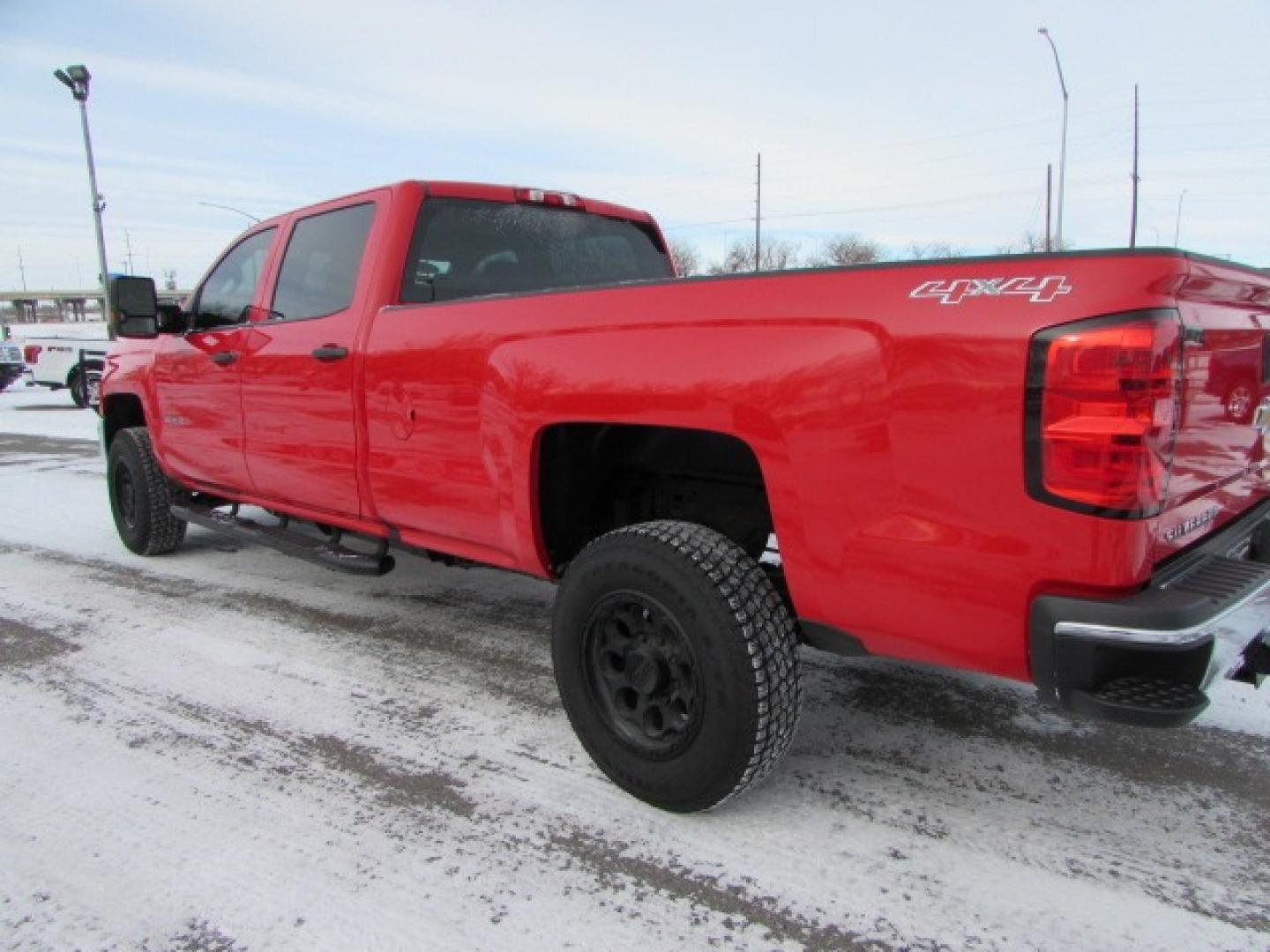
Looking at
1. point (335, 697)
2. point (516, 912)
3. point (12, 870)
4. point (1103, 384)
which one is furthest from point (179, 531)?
point (1103, 384)

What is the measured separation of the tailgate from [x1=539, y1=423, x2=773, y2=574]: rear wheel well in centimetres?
117

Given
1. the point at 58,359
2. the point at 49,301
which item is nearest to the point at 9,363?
the point at 58,359

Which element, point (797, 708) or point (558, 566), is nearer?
point (797, 708)

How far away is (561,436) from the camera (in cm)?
281

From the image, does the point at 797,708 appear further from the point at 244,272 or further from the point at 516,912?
the point at 244,272

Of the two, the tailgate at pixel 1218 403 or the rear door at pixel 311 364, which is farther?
the rear door at pixel 311 364

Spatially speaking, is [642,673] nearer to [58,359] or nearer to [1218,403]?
[1218,403]

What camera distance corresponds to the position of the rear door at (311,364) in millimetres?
3484

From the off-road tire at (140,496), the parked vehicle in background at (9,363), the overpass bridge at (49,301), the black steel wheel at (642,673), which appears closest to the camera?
the black steel wheel at (642,673)

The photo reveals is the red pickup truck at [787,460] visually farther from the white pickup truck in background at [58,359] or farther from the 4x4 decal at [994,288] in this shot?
the white pickup truck in background at [58,359]

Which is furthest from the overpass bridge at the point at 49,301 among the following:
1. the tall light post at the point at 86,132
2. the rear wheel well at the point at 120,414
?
the rear wheel well at the point at 120,414

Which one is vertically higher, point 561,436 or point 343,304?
point 343,304

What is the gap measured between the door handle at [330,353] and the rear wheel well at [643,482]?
44.9 inches

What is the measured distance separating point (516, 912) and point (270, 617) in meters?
2.74
